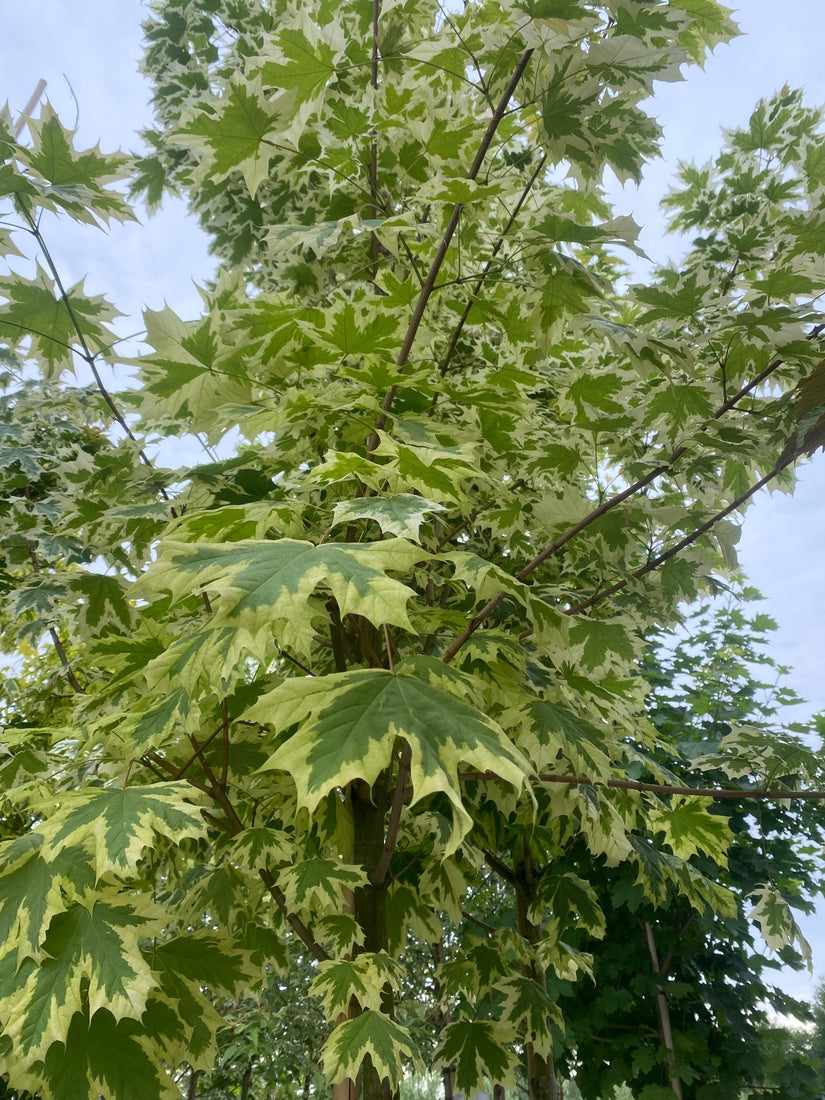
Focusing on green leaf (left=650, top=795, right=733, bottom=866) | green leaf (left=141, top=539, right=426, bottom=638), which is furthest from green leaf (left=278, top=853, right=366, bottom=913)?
green leaf (left=650, top=795, right=733, bottom=866)

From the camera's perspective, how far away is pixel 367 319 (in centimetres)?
117

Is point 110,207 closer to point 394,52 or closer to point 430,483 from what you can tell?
point 394,52

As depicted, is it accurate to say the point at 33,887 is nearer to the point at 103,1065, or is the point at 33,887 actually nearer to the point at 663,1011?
the point at 103,1065

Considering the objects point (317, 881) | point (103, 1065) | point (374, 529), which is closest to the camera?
point (103, 1065)

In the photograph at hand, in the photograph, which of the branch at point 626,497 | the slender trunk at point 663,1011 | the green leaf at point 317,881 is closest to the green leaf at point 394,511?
the branch at point 626,497

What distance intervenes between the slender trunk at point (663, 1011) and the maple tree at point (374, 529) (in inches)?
40.7

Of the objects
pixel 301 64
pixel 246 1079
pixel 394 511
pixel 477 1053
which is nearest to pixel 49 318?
pixel 301 64

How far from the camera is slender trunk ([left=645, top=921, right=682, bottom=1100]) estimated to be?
253cm

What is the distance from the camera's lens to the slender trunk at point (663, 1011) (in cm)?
253

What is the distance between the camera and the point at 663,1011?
8.55 feet

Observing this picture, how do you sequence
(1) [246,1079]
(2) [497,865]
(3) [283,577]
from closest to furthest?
1. (3) [283,577]
2. (2) [497,865]
3. (1) [246,1079]

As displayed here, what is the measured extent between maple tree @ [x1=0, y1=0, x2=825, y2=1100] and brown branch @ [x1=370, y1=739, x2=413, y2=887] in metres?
0.01

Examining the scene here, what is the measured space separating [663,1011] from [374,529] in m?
2.32

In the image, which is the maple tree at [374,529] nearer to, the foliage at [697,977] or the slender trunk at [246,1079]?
the foliage at [697,977]
